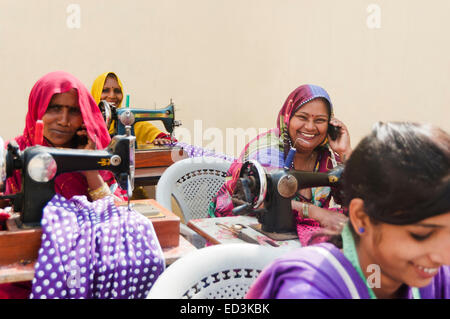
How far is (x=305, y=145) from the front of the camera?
2242mm

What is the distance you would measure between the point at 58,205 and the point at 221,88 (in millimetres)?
3044

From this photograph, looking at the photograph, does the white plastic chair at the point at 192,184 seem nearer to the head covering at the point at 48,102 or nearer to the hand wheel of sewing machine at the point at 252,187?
the head covering at the point at 48,102

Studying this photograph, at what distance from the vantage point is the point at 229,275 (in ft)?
3.81

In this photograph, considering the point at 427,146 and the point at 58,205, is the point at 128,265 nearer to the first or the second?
the point at 58,205

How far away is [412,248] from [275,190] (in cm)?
93

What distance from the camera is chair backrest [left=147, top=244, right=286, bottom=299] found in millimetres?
1026

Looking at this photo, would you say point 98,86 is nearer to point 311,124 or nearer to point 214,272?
point 311,124

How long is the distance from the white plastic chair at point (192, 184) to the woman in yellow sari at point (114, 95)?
44.1 inches

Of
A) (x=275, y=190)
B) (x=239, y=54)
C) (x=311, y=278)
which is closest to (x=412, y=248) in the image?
(x=311, y=278)

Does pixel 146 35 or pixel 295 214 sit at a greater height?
pixel 146 35

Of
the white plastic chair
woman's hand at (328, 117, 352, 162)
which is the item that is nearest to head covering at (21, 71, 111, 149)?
the white plastic chair

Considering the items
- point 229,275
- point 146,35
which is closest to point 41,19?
point 146,35

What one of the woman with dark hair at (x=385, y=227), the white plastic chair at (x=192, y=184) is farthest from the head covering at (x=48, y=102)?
the woman with dark hair at (x=385, y=227)

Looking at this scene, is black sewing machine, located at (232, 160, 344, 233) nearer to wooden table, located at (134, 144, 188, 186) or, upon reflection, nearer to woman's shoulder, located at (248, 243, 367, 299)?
woman's shoulder, located at (248, 243, 367, 299)
